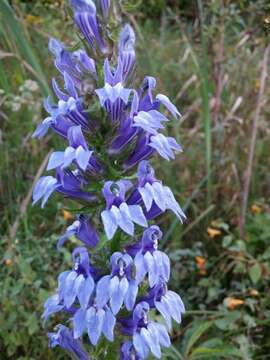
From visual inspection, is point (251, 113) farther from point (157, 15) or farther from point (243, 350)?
point (157, 15)

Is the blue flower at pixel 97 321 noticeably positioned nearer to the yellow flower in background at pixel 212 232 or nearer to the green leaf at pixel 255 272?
the green leaf at pixel 255 272

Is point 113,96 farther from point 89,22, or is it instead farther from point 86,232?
point 86,232

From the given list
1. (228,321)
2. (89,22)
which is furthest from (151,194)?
(228,321)

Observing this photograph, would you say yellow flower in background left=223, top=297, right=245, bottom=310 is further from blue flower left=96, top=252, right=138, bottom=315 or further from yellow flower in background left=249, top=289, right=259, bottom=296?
blue flower left=96, top=252, right=138, bottom=315

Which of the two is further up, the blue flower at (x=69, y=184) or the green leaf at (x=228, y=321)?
the blue flower at (x=69, y=184)

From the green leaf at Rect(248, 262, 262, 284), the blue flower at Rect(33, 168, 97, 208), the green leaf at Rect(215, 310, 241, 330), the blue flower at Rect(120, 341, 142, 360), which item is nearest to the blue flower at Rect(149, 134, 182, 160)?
the blue flower at Rect(33, 168, 97, 208)

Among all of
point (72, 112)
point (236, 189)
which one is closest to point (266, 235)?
point (236, 189)

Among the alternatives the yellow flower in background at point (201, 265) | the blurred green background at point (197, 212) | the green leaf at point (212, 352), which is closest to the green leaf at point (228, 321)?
the blurred green background at point (197, 212)
